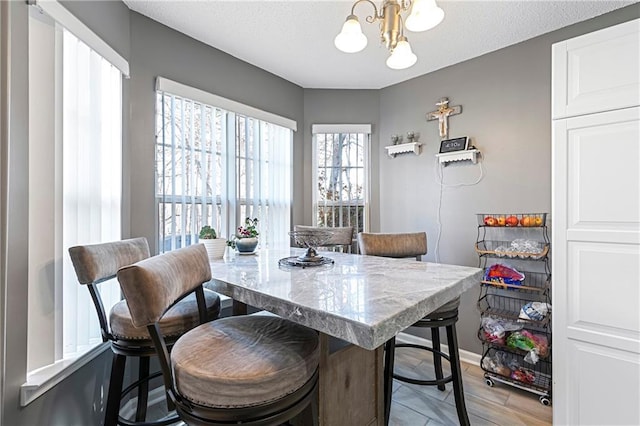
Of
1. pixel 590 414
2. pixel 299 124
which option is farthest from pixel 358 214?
pixel 590 414

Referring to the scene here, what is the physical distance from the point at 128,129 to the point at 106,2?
0.69 metres

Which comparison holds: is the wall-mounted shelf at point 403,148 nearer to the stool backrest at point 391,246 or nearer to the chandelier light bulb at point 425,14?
the stool backrest at point 391,246

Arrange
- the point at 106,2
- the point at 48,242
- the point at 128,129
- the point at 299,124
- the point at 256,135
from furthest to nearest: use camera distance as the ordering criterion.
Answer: the point at 299,124, the point at 256,135, the point at 128,129, the point at 106,2, the point at 48,242

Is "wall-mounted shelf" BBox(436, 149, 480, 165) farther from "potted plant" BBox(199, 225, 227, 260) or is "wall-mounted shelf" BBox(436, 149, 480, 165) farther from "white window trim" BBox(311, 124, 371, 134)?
"potted plant" BBox(199, 225, 227, 260)

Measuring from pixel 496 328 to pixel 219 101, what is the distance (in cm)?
271

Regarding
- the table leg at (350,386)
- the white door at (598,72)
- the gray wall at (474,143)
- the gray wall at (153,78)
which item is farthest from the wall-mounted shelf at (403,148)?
the table leg at (350,386)

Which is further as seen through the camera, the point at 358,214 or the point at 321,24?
the point at 358,214

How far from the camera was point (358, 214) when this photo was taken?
328 centimetres

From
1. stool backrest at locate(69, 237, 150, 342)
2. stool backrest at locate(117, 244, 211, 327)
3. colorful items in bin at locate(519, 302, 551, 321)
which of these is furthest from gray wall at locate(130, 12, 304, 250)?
colorful items in bin at locate(519, 302, 551, 321)

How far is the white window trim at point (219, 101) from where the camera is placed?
2152 millimetres

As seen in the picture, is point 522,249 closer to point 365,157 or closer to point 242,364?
point 365,157

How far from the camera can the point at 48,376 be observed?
1.23m

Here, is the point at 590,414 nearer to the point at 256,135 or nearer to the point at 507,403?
the point at 507,403

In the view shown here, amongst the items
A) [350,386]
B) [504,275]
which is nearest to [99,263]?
[350,386]
